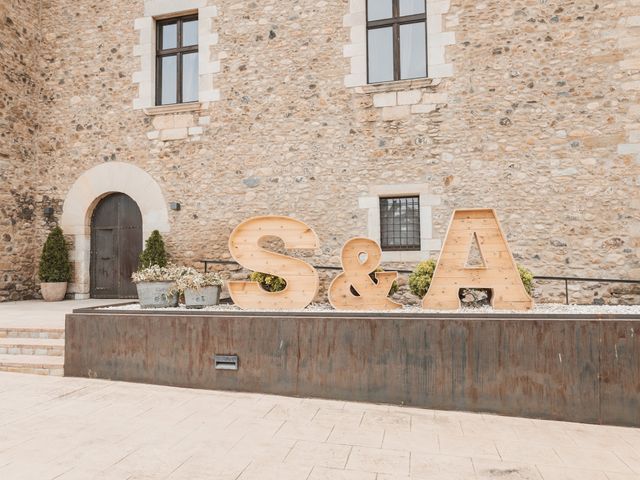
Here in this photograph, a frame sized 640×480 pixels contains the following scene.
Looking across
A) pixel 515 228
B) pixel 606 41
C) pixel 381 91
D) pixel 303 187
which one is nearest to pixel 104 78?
pixel 303 187

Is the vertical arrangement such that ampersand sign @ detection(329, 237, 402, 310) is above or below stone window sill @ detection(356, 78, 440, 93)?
below

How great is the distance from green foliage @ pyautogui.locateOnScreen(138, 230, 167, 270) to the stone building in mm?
235

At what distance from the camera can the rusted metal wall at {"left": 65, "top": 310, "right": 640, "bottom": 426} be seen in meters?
3.57

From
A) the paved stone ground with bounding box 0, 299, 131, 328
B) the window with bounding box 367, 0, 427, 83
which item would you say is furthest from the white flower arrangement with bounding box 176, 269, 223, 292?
the window with bounding box 367, 0, 427, 83

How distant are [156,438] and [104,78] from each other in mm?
7470

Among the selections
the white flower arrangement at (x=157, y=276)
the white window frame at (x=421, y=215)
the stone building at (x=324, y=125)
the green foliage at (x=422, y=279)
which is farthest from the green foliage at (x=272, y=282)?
the white window frame at (x=421, y=215)

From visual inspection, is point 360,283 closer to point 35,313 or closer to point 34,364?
point 34,364

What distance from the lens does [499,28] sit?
700 cm

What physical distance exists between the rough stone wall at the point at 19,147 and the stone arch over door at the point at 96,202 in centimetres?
69

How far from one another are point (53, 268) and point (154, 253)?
2132 millimetres

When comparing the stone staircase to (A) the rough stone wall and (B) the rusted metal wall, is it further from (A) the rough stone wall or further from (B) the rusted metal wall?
(A) the rough stone wall

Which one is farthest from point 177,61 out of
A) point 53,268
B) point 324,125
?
point 53,268

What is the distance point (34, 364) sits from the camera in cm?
470

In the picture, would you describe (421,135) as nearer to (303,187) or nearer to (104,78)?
(303,187)
